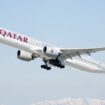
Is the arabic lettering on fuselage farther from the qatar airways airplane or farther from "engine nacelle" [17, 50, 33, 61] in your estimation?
"engine nacelle" [17, 50, 33, 61]

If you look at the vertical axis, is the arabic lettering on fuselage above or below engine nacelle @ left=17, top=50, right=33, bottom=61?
above

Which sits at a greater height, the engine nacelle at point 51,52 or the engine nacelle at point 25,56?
the engine nacelle at point 25,56

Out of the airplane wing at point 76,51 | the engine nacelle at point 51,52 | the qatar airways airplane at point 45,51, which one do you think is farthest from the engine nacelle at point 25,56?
the airplane wing at point 76,51

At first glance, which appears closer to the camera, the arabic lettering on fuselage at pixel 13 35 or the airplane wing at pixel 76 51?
the airplane wing at pixel 76 51

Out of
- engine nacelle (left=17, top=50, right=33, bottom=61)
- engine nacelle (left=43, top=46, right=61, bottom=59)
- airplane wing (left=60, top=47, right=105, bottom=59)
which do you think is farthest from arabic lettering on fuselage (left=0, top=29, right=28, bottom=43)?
airplane wing (left=60, top=47, right=105, bottom=59)

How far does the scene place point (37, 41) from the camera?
61062 mm

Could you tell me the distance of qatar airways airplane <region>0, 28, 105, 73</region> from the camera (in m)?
59.3

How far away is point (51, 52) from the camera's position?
59.8 metres

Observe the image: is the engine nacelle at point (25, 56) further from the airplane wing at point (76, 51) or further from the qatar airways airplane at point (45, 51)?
the airplane wing at point (76, 51)

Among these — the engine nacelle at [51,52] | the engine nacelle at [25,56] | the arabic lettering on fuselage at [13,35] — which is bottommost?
the engine nacelle at [51,52]

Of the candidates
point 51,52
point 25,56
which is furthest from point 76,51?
point 25,56

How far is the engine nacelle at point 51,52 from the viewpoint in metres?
59.5

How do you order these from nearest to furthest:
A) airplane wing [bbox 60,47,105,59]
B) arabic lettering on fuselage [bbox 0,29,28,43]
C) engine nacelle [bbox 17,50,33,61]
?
airplane wing [bbox 60,47,105,59] → arabic lettering on fuselage [bbox 0,29,28,43] → engine nacelle [bbox 17,50,33,61]

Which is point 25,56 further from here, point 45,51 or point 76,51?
point 76,51
